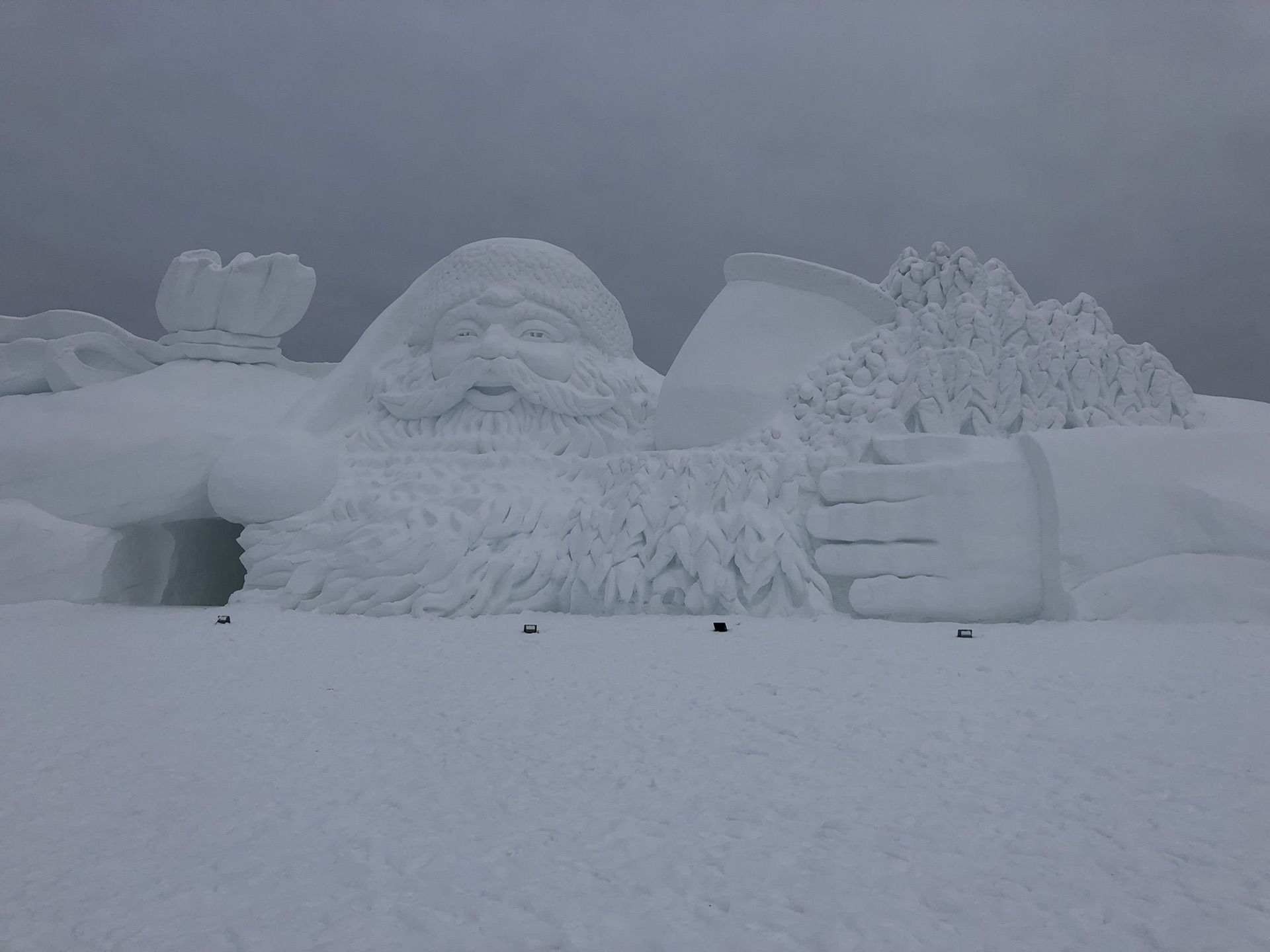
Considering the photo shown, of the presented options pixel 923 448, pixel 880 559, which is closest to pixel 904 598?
pixel 880 559

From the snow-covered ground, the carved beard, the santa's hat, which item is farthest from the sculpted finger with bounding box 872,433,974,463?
the santa's hat

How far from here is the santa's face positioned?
416cm

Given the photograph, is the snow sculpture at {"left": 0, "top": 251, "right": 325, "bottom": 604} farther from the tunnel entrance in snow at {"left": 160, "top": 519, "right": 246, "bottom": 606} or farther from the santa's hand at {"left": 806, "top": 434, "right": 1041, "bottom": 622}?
the santa's hand at {"left": 806, "top": 434, "right": 1041, "bottom": 622}

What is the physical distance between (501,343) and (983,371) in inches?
88.5

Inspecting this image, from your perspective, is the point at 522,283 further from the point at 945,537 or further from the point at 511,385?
the point at 945,537

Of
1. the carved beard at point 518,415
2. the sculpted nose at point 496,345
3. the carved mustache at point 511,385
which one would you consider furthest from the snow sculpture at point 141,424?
the sculpted nose at point 496,345

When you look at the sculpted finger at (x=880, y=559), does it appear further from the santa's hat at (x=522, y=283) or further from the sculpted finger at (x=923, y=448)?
the santa's hat at (x=522, y=283)

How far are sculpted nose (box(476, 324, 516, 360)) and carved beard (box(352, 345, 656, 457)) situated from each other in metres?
0.03

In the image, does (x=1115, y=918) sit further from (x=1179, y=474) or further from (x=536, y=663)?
(x=1179, y=474)

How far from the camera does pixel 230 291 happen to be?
455 centimetres

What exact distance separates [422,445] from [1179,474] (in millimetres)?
3208

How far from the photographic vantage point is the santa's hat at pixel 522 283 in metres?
4.29

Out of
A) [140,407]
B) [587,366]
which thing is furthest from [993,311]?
[140,407]

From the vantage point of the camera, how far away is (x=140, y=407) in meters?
3.79
